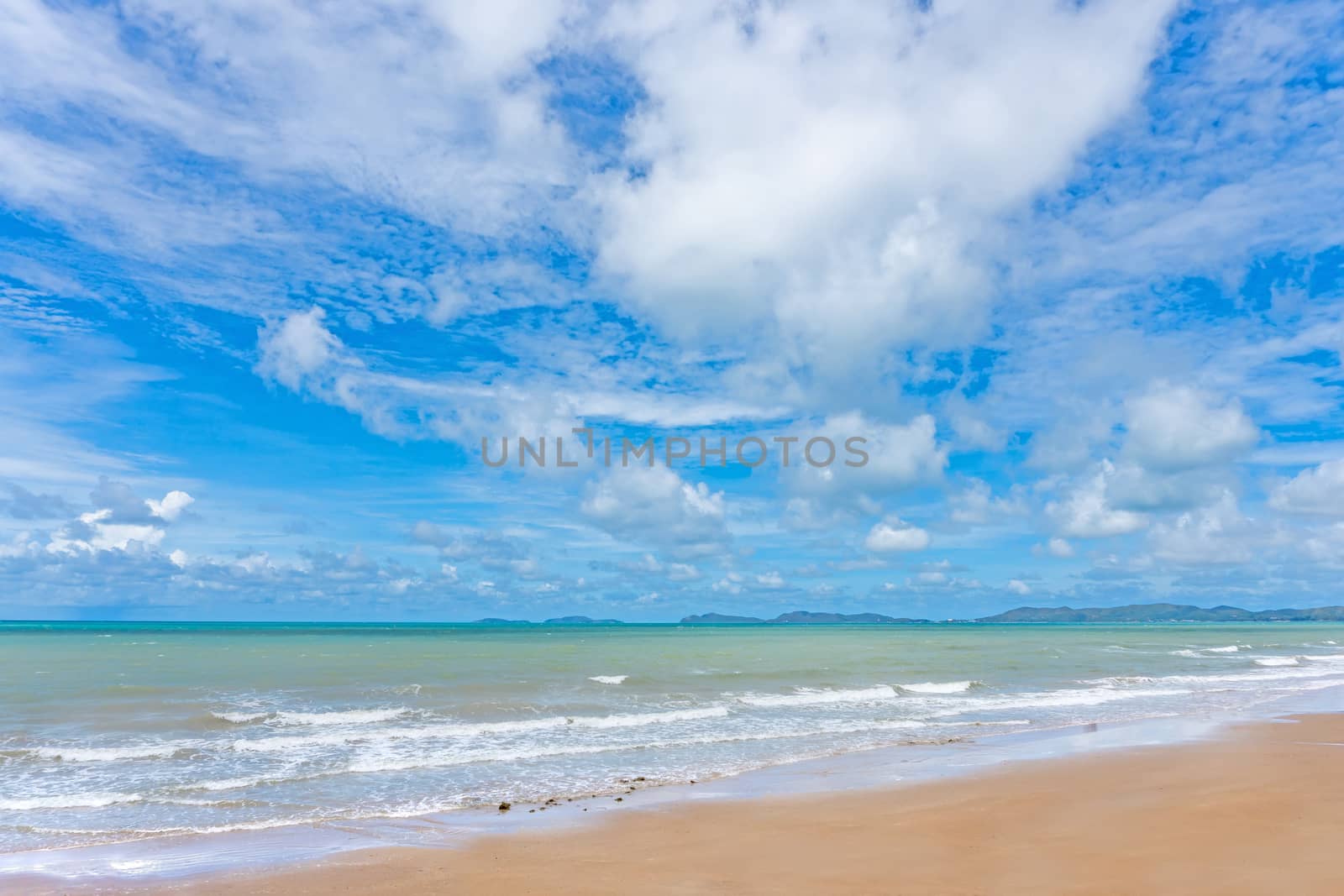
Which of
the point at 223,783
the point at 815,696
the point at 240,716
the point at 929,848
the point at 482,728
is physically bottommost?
the point at 929,848

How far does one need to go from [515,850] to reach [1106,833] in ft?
23.8

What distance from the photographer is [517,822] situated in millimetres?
10992

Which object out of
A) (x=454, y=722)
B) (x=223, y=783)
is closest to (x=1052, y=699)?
(x=454, y=722)

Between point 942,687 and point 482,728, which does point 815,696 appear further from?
point 482,728

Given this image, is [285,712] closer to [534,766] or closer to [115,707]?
[115,707]

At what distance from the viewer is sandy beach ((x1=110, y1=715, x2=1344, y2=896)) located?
8.22 m

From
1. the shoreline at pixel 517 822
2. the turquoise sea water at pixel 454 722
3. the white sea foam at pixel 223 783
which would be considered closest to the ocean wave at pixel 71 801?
the turquoise sea water at pixel 454 722

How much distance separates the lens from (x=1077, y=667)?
40531mm

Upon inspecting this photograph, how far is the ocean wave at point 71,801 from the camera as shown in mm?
12359

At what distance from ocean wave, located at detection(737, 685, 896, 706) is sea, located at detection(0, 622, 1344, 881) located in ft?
0.45

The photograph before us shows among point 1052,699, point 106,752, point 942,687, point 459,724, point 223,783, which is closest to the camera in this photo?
point 223,783

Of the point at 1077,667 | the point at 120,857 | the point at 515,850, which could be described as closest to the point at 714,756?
the point at 515,850

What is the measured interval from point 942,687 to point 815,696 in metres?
6.76

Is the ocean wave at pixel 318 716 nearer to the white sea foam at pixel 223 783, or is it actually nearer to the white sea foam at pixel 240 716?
the white sea foam at pixel 240 716
